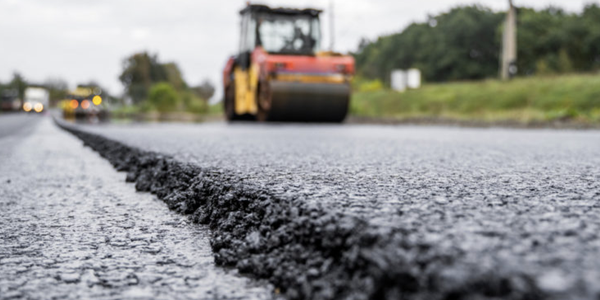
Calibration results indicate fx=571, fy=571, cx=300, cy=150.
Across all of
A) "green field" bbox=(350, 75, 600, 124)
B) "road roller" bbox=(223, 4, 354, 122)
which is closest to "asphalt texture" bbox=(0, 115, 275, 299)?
"road roller" bbox=(223, 4, 354, 122)

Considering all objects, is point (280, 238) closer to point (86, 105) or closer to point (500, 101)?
point (500, 101)

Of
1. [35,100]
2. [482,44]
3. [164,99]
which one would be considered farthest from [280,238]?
[35,100]

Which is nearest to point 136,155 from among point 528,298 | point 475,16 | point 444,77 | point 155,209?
point 155,209

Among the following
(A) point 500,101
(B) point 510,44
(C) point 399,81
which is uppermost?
(B) point 510,44

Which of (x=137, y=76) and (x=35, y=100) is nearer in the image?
(x=35, y=100)

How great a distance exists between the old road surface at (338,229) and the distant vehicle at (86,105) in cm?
1886

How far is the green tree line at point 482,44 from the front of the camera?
4136cm

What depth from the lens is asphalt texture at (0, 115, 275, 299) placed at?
123 cm

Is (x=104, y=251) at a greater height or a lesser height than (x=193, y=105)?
lesser

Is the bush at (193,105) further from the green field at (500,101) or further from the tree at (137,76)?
the tree at (137,76)

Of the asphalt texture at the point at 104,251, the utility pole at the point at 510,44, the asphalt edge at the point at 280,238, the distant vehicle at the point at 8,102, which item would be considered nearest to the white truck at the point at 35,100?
the distant vehicle at the point at 8,102

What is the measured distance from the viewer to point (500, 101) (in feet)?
64.6

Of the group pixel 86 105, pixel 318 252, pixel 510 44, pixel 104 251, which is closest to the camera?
pixel 318 252

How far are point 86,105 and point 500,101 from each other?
48.0 feet
